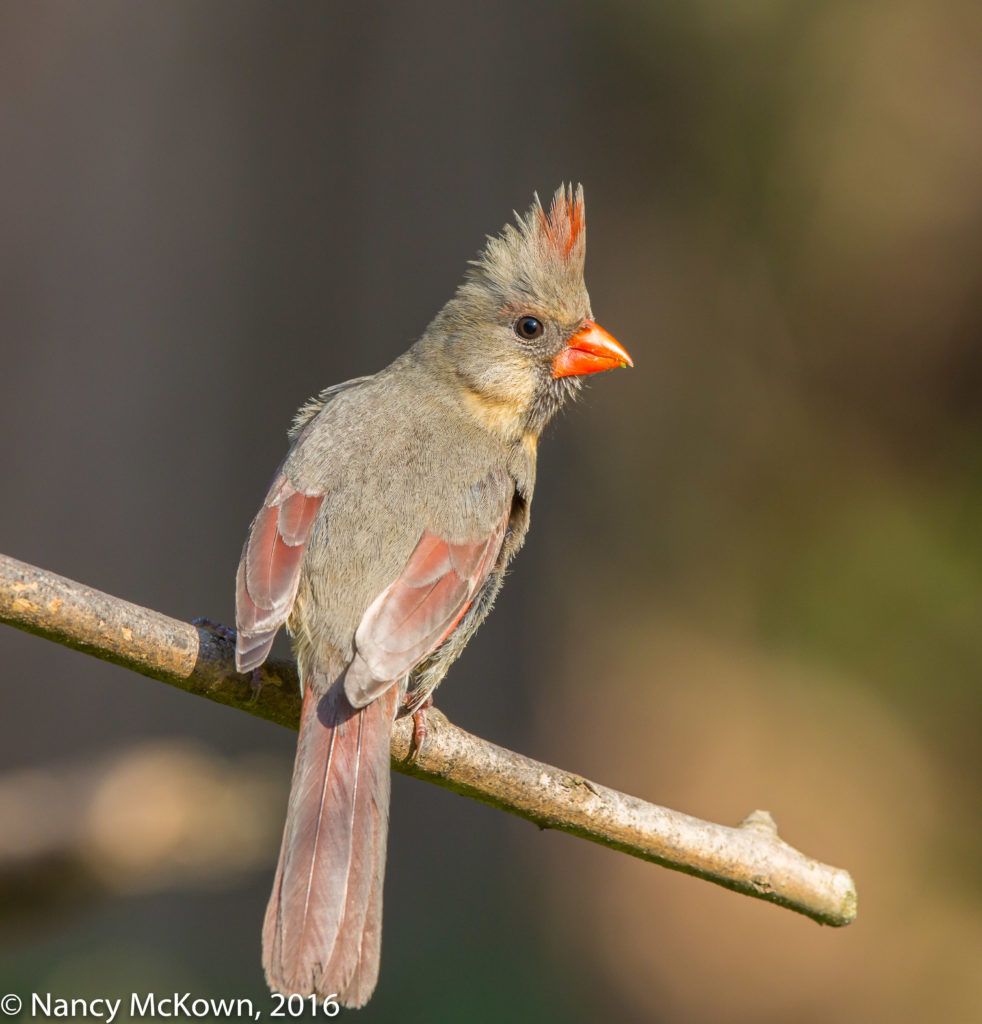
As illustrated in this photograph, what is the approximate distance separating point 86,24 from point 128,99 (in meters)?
0.42

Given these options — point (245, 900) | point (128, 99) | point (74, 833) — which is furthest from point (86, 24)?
point (245, 900)

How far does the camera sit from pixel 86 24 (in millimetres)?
6441

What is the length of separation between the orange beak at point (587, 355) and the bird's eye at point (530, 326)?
10cm

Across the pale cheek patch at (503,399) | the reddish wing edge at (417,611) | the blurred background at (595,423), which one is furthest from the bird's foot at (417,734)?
the blurred background at (595,423)

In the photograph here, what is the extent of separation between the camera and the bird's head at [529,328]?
391 centimetres

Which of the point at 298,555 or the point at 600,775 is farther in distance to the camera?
the point at 600,775

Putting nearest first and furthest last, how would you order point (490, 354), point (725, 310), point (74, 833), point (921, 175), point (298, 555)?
point (298, 555), point (490, 354), point (74, 833), point (921, 175), point (725, 310)

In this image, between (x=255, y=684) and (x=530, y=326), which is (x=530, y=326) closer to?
(x=530, y=326)

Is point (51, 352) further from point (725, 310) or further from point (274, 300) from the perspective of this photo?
point (725, 310)

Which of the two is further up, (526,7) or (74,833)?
(526,7)

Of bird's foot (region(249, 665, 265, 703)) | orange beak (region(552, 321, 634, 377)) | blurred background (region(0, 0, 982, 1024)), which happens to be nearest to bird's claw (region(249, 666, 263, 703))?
bird's foot (region(249, 665, 265, 703))

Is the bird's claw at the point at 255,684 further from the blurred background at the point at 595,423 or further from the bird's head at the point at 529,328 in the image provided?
the blurred background at the point at 595,423

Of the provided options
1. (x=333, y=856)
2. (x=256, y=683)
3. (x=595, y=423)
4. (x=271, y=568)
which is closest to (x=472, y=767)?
(x=333, y=856)

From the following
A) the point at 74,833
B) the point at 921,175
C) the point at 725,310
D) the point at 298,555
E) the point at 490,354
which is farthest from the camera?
the point at 725,310
